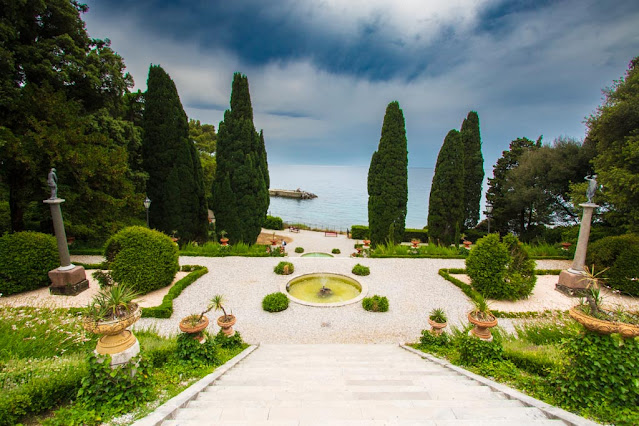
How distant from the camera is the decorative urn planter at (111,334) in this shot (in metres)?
3.49

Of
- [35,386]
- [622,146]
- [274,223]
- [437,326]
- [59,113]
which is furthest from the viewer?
[274,223]

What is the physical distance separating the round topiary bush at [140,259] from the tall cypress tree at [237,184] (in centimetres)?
764

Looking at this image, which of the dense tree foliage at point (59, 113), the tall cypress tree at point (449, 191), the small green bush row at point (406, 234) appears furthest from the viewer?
the small green bush row at point (406, 234)

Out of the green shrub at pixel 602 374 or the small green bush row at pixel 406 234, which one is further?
the small green bush row at pixel 406 234

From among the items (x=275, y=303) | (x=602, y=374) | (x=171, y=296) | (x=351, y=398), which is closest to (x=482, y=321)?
(x=602, y=374)

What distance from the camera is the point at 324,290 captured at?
1084 centimetres

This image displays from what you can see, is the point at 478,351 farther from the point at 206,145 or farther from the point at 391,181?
the point at 206,145

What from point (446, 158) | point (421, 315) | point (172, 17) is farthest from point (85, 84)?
point (446, 158)

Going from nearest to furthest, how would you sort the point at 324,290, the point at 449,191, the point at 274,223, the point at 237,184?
1. the point at 324,290
2. the point at 237,184
3. the point at 449,191
4. the point at 274,223

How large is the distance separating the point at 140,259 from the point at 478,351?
405 inches

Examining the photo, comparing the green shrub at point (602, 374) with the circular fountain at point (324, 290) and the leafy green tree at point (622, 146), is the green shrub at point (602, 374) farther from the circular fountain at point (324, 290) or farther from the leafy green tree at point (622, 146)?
the leafy green tree at point (622, 146)

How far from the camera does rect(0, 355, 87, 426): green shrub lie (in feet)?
10.0

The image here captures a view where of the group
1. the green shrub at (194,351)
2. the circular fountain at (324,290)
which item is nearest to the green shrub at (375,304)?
the circular fountain at (324,290)

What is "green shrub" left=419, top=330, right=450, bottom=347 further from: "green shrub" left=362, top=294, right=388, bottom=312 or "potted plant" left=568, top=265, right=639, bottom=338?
"potted plant" left=568, top=265, right=639, bottom=338
